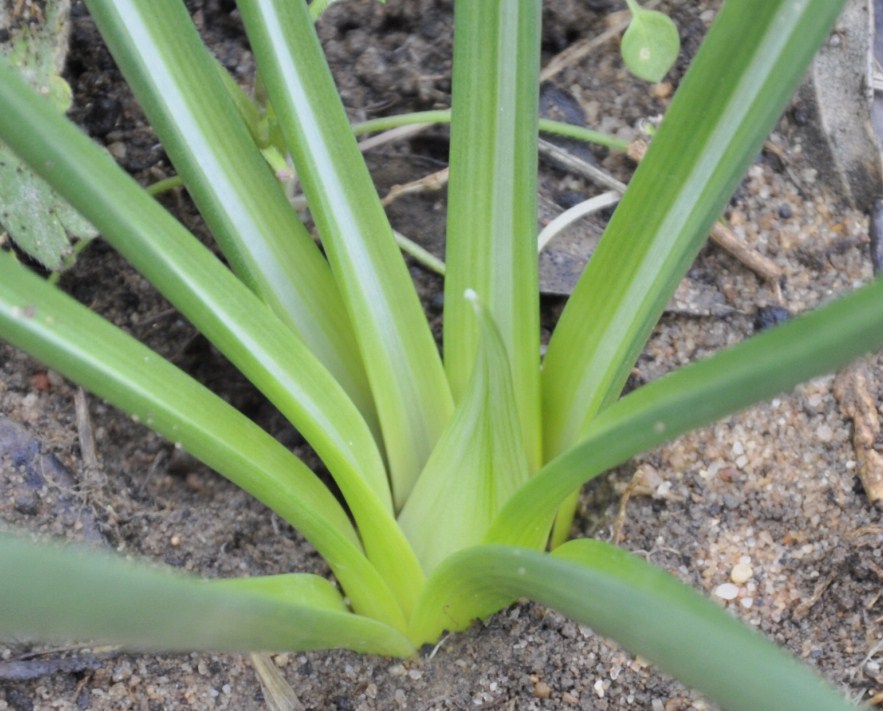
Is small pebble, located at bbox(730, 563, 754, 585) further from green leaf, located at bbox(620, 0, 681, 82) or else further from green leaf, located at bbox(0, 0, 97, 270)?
green leaf, located at bbox(0, 0, 97, 270)

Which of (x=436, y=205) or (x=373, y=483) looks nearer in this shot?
(x=373, y=483)

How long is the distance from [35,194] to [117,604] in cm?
64

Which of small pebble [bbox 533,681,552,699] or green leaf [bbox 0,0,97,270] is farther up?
green leaf [bbox 0,0,97,270]

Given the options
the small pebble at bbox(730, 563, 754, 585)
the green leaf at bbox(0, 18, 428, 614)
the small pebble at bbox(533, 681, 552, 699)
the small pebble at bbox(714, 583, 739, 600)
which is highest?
the green leaf at bbox(0, 18, 428, 614)

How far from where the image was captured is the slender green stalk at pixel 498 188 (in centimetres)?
74

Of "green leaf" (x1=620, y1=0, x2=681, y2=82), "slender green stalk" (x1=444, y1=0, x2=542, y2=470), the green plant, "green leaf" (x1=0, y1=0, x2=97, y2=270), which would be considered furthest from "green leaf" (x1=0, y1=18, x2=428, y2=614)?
"green leaf" (x1=620, y1=0, x2=681, y2=82)

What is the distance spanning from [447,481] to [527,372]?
11cm

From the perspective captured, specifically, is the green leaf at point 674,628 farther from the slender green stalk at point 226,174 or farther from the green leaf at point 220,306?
the slender green stalk at point 226,174

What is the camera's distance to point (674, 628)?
0.45 metres

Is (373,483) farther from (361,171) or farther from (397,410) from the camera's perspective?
(361,171)

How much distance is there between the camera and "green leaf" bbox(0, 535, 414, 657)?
0.37 metres

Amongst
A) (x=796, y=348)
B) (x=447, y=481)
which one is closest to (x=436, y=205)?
(x=447, y=481)

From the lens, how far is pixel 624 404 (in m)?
0.63

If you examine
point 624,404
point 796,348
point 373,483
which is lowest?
point 373,483
